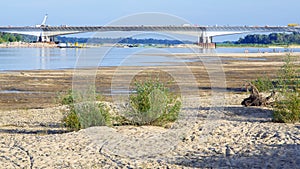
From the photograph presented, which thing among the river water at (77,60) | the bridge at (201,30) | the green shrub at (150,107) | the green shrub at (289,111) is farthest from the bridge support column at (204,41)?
the green shrub at (150,107)

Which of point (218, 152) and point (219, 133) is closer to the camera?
point (218, 152)

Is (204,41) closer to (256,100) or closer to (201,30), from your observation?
(201,30)

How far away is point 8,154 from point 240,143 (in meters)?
4.46

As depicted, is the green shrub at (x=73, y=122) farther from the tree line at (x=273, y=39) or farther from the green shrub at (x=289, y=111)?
the tree line at (x=273, y=39)

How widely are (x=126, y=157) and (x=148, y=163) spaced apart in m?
0.62

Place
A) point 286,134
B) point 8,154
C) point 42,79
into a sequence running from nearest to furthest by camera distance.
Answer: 1. point 8,154
2. point 286,134
3. point 42,79

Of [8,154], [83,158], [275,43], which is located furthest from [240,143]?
[275,43]

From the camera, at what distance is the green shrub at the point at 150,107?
13.9 meters

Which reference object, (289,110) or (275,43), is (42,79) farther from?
(275,43)

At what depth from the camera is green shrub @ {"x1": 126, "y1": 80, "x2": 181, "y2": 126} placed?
13.9m

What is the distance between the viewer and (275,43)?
15200 centimetres

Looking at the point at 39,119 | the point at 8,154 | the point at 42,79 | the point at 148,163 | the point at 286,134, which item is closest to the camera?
the point at 148,163

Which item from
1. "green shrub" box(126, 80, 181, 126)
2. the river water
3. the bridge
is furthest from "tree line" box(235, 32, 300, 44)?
"green shrub" box(126, 80, 181, 126)

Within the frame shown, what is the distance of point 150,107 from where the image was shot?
13.9 m
